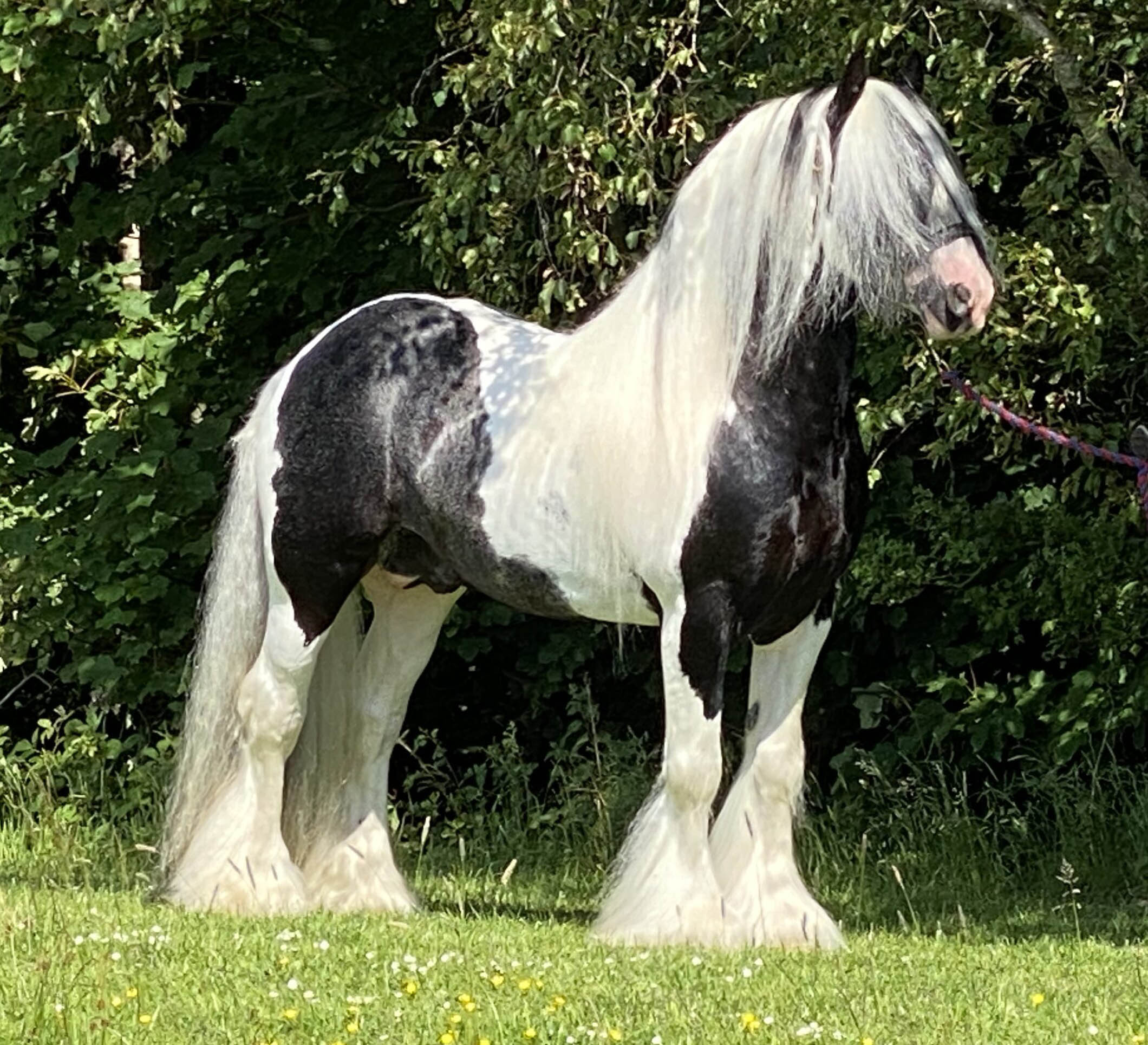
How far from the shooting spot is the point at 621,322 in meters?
5.81

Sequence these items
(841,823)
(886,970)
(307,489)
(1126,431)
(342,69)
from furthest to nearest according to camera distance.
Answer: (342,69)
(841,823)
(1126,431)
(307,489)
(886,970)

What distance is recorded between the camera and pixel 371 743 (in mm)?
6680

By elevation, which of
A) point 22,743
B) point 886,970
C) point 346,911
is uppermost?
point 886,970

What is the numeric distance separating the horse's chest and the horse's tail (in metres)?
1.54

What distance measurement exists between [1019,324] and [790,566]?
166 cm

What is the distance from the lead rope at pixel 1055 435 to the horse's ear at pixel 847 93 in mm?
968

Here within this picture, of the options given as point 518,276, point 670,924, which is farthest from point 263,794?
point 518,276

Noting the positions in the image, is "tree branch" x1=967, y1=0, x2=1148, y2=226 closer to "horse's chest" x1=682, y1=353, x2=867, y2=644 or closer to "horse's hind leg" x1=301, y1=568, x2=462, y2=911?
"horse's chest" x1=682, y1=353, x2=867, y2=644

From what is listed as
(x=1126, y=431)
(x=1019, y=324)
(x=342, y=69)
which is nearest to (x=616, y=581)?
(x=1019, y=324)

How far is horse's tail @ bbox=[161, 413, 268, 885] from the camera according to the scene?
6461mm

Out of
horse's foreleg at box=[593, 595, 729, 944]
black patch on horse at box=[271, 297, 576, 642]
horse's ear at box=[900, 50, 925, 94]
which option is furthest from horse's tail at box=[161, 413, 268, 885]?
horse's ear at box=[900, 50, 925, 94]

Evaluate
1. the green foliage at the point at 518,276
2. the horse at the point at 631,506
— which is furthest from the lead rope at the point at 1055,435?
the horse at the point at 631,506

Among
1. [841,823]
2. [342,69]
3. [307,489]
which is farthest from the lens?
[342,69]

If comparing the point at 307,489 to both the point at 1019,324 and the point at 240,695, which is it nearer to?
the point at 240,695
